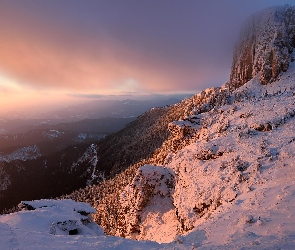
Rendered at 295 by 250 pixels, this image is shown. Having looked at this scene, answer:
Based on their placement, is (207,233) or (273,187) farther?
(273,187)

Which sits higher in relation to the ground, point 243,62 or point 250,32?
point 250,32

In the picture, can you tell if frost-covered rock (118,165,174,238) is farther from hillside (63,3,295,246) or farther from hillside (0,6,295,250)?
hillside (0,6,295,250)

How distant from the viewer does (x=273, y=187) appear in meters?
16.4

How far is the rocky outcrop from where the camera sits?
75188mm

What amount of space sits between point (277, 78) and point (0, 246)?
80803 millimetres

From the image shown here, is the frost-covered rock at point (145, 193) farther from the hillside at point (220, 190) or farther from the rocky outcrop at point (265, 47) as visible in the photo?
the rocky outcrop at point (265, 47)

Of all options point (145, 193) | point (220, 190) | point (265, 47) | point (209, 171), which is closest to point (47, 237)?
point (220, 190)

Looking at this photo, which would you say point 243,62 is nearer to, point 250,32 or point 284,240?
point 250,32

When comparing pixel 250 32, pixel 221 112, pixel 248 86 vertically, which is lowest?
pixel 221 112

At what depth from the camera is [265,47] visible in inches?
3757

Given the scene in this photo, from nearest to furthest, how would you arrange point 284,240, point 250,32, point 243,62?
point 284,240 → point 243,62 → point 250,32

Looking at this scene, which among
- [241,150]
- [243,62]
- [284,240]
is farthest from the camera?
[243,62]

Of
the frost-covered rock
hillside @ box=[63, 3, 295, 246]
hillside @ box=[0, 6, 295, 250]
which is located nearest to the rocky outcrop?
hillside @ box=[0, 6, 295, 250]

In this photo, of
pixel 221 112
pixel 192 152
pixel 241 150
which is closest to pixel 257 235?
pixel 241 150
